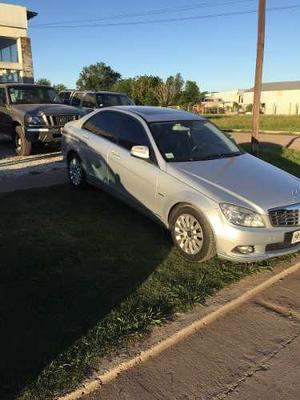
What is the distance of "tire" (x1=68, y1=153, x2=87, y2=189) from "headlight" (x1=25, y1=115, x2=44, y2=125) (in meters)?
3.85

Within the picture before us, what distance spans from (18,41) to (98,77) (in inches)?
1977

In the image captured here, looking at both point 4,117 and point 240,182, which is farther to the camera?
point 4,117

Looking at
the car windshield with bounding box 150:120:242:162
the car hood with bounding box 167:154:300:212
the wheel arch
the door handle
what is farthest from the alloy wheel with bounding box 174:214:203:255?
the door handle

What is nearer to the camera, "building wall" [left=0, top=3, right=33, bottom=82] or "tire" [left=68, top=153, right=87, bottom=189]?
"tire" [left=68, top=153, right=87, bottom=189]

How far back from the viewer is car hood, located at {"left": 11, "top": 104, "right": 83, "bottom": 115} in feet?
37.8

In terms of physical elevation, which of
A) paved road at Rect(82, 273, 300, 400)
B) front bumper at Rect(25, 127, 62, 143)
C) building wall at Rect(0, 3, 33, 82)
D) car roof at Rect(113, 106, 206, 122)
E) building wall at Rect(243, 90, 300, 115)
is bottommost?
building wall at Rect(243, 90, 300, 115)

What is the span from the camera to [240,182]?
5.22 metres

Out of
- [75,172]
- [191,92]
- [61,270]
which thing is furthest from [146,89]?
[61,270]

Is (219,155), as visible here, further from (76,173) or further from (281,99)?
(281,99)

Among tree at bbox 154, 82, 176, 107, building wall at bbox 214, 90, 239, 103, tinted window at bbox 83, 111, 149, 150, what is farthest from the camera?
building wall at bbox 214, 90, 239, 103

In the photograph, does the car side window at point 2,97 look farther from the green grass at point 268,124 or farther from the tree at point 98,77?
the tree at point 98,77

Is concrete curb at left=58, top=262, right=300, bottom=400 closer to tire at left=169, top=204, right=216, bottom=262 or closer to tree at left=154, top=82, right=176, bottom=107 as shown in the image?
tire at left=169, top=204, right=216, bottom=262

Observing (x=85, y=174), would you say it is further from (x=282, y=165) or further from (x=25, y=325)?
(x=282, y=165)

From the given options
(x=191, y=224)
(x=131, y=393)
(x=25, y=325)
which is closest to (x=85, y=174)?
(x=191, y=224)
